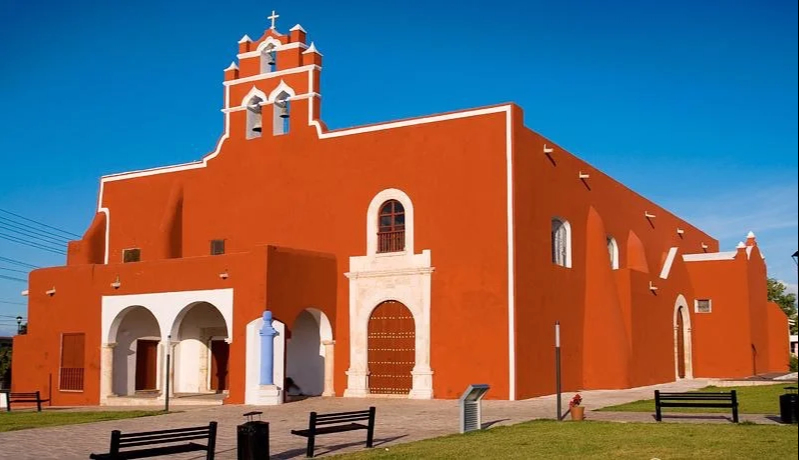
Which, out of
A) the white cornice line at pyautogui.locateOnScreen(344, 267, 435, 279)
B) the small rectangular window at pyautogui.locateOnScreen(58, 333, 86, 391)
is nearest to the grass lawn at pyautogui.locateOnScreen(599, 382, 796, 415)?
the white cornice line at pyautogui.locateOnScreen(344, 267, 435, 279)

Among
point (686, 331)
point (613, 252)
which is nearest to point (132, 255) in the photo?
point (613, 252)

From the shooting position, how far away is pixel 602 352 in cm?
2727

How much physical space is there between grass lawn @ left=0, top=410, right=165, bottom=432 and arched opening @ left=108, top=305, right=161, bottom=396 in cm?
416

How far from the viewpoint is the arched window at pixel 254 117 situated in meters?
28.6

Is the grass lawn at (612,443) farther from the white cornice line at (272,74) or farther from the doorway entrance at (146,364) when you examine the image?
the doorway entrance at (146,364)

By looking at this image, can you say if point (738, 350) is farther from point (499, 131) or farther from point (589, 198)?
point (499, 131)

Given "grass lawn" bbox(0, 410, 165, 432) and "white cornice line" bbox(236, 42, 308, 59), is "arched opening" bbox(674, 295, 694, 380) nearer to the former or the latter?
"white cornice line" bbox(236, 42, 308, 59)

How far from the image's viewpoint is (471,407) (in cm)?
1570

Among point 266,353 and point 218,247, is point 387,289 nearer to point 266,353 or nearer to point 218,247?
point 266,353

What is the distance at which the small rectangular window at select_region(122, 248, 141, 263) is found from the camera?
29.6 meters

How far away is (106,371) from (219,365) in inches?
133

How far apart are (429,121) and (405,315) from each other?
541 cm

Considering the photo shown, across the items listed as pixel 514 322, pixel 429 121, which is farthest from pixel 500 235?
pixel 429 121

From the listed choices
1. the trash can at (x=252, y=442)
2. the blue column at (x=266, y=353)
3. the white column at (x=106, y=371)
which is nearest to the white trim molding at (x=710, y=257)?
the blue column at (x=266, y=353)
